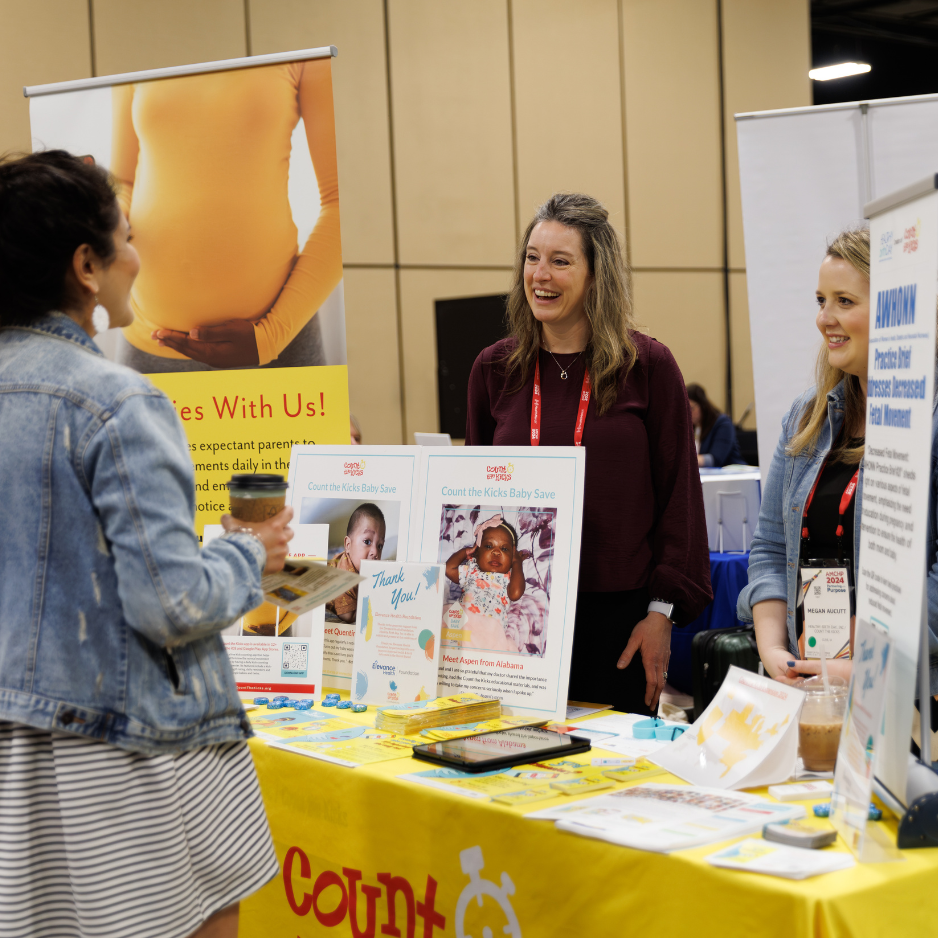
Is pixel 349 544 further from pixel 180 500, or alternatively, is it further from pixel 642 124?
pixel 642 124

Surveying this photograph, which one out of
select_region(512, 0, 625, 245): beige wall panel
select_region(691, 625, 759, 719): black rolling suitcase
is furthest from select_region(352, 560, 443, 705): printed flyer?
select_region(512, 0, 625, 245): beige wall panel

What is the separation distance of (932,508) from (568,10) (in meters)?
6.99

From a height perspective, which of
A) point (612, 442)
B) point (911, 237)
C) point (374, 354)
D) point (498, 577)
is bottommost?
point (498, 577)

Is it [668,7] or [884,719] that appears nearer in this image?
[884,719]

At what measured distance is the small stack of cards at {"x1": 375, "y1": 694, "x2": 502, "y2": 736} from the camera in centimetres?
172

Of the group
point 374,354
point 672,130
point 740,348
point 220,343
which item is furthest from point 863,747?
point 740,348

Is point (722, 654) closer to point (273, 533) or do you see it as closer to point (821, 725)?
point (821, 725)

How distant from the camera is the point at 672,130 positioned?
8.16 metres

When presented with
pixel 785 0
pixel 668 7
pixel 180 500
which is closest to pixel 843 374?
pixel 180 500

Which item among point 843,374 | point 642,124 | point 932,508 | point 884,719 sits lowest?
point 884,719

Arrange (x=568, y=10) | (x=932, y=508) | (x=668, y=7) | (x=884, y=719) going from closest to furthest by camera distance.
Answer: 1. (x=884, y=719)
2. (x=932, y=508)
3. (x=568, y=10)
4. (x=668, y=7)

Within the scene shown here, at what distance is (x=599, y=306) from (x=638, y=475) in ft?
1.15

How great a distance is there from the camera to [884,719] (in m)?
1.19

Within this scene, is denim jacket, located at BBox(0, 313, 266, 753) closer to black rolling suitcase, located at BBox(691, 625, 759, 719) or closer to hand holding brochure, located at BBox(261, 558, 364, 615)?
hand holding brochure, located at BBox(261, 558, 364, 615)
